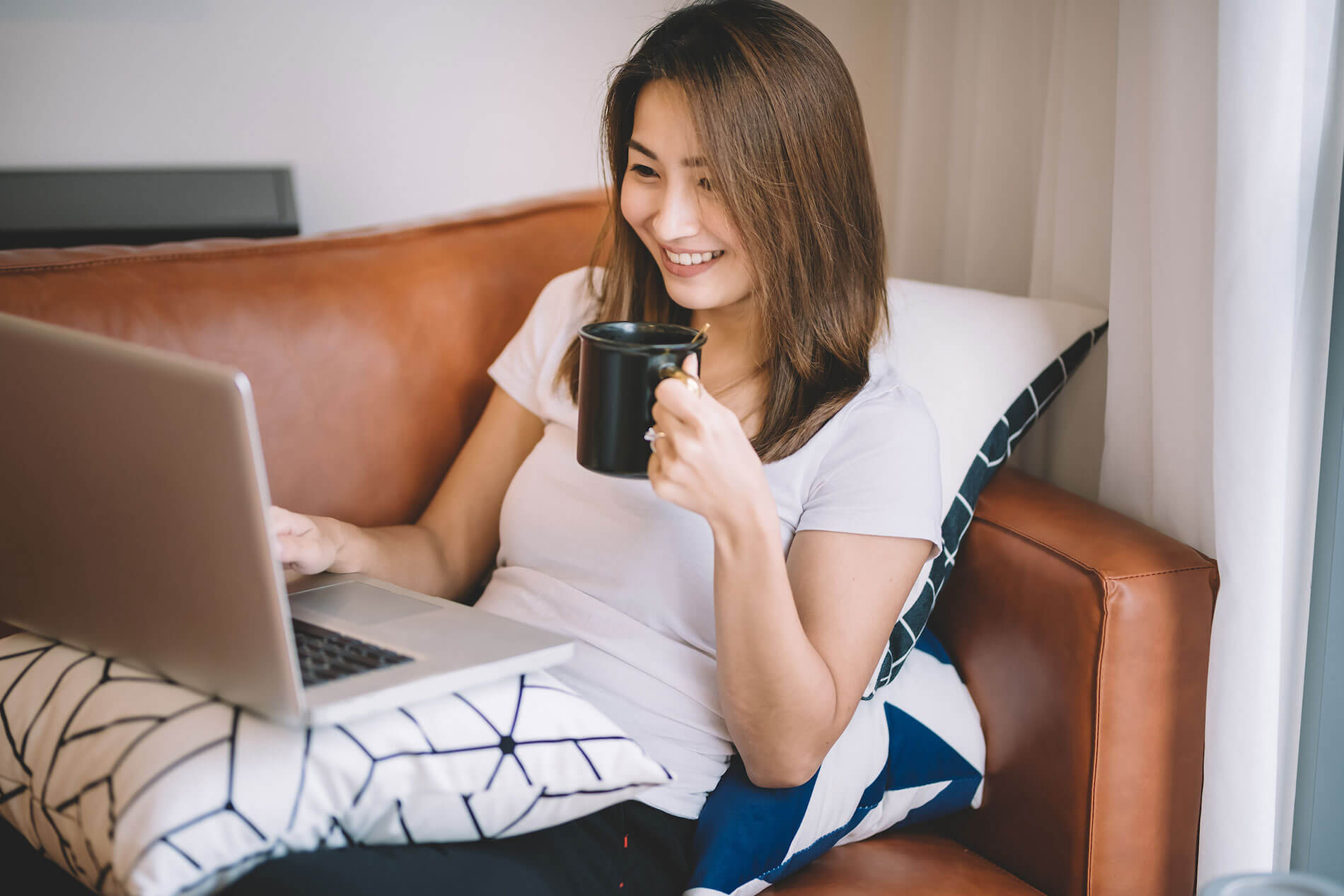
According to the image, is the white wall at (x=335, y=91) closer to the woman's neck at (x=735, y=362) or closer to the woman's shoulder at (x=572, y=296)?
the woman's shoulder at (x=572, y=296)

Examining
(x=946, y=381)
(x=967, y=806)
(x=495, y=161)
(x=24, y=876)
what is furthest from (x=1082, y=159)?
(x=24, y=876)

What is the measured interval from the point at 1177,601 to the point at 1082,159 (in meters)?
0.62

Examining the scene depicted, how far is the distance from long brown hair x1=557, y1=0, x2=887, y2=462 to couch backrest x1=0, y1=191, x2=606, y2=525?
1.10 ft

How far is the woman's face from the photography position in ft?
3.38

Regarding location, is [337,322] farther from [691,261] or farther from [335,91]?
[335,91]

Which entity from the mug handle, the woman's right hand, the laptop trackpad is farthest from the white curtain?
the woman's right hand

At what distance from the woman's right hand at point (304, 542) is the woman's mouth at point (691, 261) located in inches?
17.5

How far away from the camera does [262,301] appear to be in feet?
3.89

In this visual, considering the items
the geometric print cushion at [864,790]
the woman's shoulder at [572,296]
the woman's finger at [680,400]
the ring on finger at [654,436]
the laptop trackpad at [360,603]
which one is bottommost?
the geometric print cushion at [864,790]

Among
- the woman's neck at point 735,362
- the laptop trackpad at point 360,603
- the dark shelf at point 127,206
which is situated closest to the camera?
the laptop trackpad at point 360,603

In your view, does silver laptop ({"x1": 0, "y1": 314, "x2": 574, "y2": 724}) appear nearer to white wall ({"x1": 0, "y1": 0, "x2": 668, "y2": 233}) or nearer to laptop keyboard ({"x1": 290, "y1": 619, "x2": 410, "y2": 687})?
laptop keyboard ({"x1": 290, "y1": 619, "x2": 410, "y2": 687})

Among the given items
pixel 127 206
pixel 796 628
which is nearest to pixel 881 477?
pixel 796 628

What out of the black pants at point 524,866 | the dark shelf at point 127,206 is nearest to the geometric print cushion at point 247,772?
the black pants at point 524,866

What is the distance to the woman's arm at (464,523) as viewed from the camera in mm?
1148
